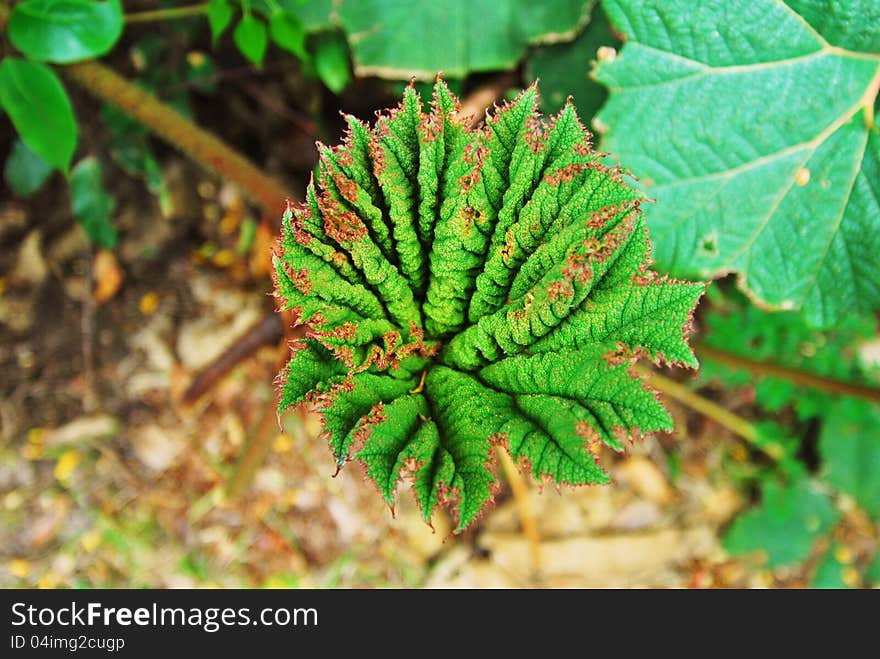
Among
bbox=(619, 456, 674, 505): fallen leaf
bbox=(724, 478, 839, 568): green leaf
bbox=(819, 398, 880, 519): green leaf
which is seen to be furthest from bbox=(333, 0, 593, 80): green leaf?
bbox=(724, 478, 839, 568): green leaf

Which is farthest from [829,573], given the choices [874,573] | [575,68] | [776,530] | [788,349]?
[575,68]

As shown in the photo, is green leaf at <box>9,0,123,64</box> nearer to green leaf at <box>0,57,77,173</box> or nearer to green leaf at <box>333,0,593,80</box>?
green leaf at <box>0,57,77,173</box>

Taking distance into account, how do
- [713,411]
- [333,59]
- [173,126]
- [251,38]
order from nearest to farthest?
[251,38], [173,126], [333,59], [713,411]

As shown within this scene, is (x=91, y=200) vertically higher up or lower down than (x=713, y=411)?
higher up

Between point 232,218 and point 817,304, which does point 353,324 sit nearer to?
point 817,304

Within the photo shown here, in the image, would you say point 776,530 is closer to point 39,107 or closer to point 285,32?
point 285,32
